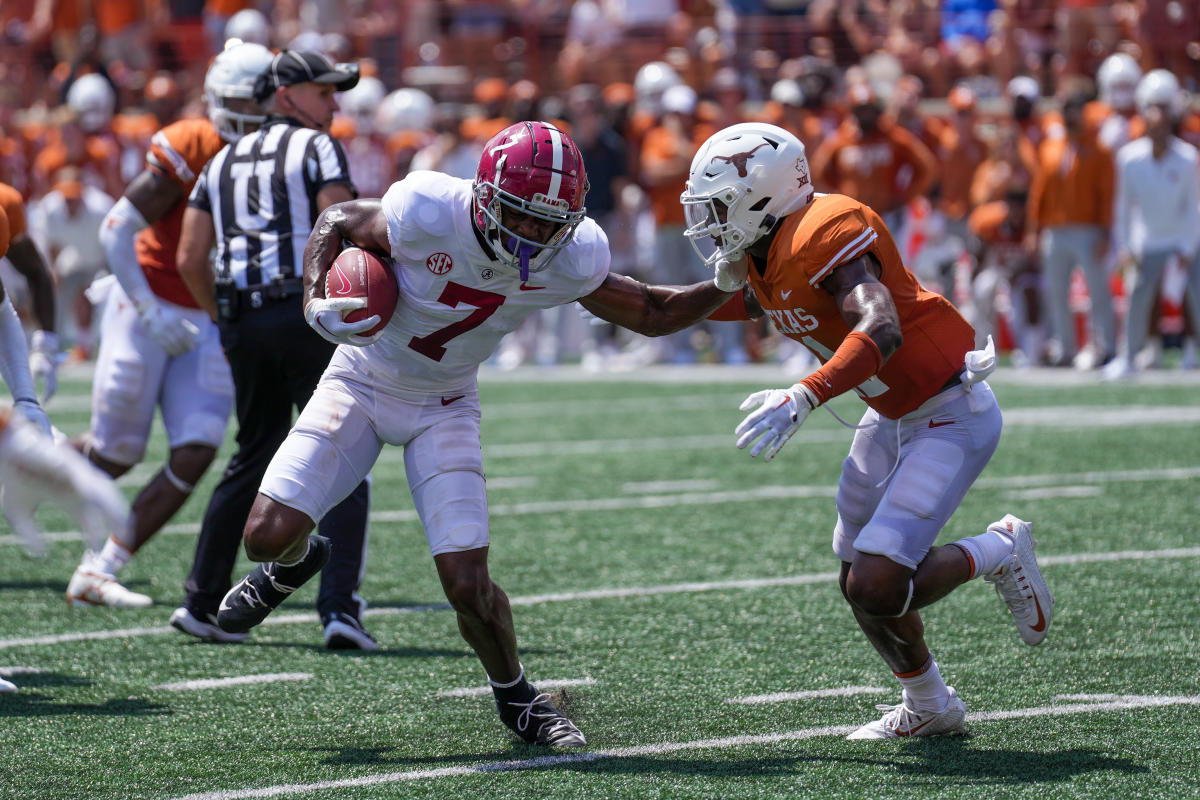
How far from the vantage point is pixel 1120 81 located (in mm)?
12273

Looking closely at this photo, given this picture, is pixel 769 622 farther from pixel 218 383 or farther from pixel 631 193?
pixel 631 193

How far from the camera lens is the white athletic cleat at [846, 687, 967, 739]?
4199mm

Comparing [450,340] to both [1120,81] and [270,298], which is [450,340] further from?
[1120,81]

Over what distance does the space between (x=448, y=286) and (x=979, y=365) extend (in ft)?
4.40

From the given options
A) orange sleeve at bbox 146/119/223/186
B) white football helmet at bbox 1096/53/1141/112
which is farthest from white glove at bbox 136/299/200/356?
white football helmet at bbox 1096/53/1141/112

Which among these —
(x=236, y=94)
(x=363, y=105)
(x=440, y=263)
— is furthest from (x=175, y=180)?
(x=363, y=105)

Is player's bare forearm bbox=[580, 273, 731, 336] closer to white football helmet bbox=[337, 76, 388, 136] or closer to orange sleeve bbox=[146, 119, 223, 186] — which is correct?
orange sleeve bbox=[146, 119, 223, 186]

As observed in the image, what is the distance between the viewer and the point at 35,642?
5473 millimetres

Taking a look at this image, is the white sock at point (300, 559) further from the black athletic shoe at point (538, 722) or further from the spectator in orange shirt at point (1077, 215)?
the spectator in orange shirt at point (1077, 215)

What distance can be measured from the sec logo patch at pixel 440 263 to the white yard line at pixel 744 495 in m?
3.52

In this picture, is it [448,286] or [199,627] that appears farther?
[199,627]

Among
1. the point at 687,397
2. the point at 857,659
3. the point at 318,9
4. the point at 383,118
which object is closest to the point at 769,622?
the point at 857,659

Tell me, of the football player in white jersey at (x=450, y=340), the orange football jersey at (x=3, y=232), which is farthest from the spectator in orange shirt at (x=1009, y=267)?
the orange football jersey at (x=3, y=232)

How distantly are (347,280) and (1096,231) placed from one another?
29.7ft
